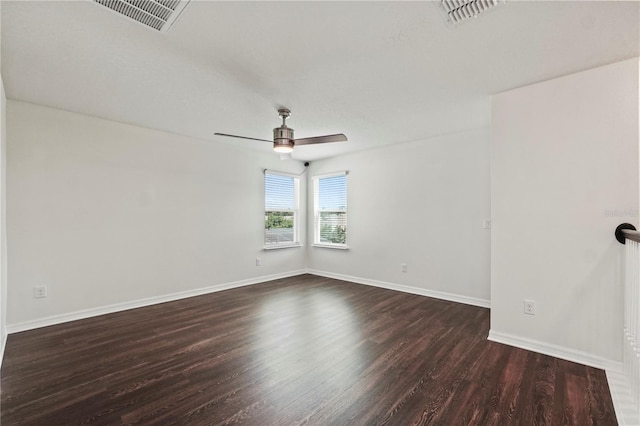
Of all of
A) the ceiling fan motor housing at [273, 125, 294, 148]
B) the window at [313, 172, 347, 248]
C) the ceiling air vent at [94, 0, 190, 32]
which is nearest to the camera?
the ceiling air vent at [94, 0, 190, 32]

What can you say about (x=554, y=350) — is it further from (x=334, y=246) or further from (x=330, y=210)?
(x=330, y=210)

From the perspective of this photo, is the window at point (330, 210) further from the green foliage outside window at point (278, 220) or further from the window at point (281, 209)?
the green foliage outside window at point (278, 220)

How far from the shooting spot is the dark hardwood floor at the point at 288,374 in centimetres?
183

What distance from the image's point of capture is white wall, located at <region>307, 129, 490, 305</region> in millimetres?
4117

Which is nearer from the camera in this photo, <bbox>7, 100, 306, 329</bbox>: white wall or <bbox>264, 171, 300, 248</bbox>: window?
<bbox>7, 100, 306, 329</bbox>: white wall

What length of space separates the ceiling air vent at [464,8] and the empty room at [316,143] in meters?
0.02

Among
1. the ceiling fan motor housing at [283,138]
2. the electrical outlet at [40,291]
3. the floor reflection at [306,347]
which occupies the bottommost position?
the floor reflection at [306,347]

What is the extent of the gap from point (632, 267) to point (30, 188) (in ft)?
18.6

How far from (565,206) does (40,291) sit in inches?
216

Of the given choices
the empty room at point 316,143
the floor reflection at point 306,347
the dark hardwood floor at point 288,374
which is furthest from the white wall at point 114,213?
the floor reflection at point 306,347

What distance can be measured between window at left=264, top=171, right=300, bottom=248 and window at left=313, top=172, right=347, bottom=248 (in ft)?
1.42

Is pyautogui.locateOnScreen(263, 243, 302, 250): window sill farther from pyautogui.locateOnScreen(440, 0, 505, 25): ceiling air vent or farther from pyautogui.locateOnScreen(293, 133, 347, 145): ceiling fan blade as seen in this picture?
pyautogui.locateOnScreen(440, 0, 505, 25): ceiling air vent

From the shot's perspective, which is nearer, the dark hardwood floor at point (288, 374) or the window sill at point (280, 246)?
the dark hardwood floor at point (288, 374)

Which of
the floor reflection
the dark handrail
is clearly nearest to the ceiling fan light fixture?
the floor reflection
